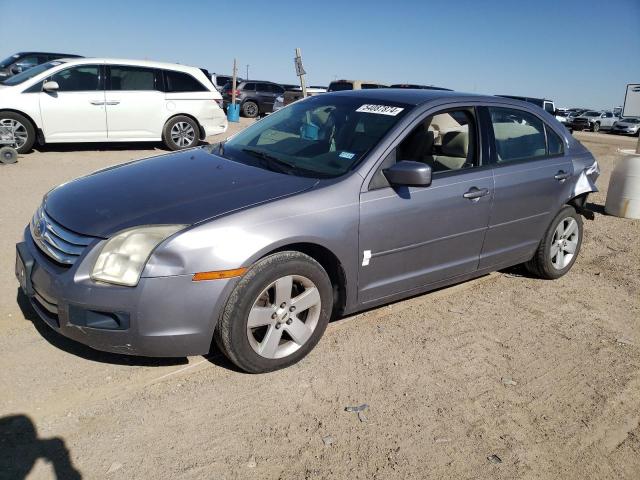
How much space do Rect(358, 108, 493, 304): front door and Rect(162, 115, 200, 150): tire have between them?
7635 mm

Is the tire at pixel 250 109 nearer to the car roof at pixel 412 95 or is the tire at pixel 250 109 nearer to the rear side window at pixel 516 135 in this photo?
the car roof at pixel 412 95

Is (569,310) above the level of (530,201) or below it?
below

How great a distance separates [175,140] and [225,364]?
8.35m

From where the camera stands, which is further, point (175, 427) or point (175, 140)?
point (175, 140)

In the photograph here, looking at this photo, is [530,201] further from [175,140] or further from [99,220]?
[175,140]

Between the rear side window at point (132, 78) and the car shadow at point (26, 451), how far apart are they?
839 centimetres

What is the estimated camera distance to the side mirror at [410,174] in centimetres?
332

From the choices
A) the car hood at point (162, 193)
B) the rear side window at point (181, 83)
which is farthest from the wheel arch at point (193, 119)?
the car hood at point (162, 193)

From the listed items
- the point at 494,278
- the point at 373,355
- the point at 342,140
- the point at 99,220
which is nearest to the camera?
the point at 99,220

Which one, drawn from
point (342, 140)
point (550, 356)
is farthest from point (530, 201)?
point (342, 140)

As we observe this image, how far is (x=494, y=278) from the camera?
16.7 ft

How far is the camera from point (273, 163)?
3.66 metres

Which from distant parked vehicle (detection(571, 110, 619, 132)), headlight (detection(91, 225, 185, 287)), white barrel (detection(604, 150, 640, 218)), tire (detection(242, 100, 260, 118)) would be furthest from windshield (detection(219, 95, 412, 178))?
distant parked vehicle (detection(571, 110, 619, 132))

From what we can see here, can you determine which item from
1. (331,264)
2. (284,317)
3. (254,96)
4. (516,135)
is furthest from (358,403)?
(254,96)
